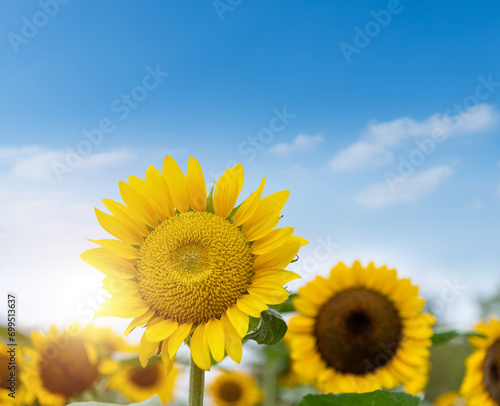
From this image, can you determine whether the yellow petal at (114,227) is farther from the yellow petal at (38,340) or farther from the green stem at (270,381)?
the green stem at (270,381)

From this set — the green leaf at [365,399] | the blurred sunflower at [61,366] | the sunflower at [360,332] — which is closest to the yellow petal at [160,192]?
the green leaf at [365,399]

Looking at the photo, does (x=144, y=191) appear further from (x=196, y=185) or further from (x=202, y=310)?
(x=202, y=310)

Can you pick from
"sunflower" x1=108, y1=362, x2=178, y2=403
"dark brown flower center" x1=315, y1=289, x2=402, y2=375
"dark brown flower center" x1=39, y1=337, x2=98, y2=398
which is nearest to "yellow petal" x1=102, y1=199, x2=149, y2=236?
"dark brown flower center" x1=39, y1=337, x2=98, y2=398

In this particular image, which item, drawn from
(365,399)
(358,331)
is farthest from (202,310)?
(358,331)

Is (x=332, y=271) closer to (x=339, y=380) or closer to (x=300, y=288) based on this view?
(x=300, y=288)

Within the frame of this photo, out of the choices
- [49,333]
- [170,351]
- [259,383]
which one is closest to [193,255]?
[170,351]

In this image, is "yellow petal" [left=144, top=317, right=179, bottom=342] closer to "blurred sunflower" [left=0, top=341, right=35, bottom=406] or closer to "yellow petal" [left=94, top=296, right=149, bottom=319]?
"yellow petal" [left=94, top=296, right=149, bottom=319]
